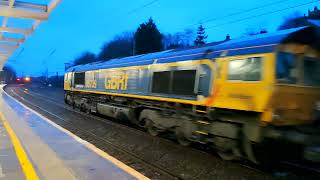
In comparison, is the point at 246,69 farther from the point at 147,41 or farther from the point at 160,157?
the point at 147,41

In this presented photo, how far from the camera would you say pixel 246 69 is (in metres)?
10.2

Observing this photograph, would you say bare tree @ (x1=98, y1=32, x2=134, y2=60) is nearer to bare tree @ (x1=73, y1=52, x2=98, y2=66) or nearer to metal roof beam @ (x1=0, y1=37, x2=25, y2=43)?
bare tree @ (x1=73, y1=52, x2=98, y2=66)

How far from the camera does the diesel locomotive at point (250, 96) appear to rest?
9.57 m

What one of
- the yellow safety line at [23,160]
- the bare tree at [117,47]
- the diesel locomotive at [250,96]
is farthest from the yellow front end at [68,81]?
the bare tree at [117,47]

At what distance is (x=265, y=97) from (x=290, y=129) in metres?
0.98

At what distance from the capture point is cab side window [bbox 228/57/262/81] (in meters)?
9.90

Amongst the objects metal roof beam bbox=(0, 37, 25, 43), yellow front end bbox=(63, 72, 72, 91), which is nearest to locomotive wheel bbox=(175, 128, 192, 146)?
metal roof beam bbox=(0, 37, 25, 43)

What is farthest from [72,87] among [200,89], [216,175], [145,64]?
[216,175]

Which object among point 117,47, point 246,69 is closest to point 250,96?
point 246,69

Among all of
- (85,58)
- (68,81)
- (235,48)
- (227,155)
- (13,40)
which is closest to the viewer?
(235,48)

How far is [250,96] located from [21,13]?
660 centimetres

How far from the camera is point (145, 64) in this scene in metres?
16.1

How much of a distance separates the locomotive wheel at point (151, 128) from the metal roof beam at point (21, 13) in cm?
556

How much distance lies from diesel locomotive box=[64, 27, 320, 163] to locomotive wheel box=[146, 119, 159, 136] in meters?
1.22
